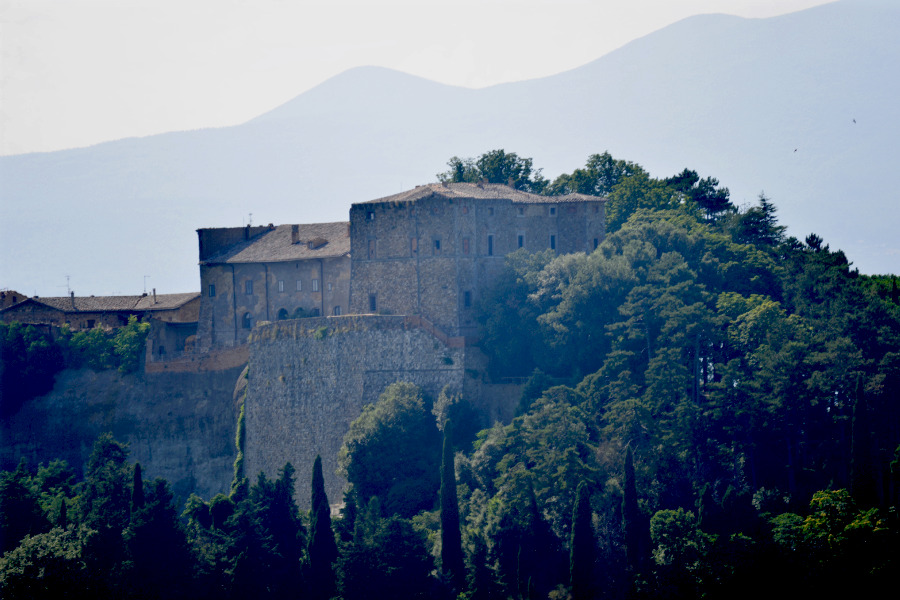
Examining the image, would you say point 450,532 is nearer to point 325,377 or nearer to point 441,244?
point 325,377

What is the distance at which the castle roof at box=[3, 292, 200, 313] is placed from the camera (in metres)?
66.4

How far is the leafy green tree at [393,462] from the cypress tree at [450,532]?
4411mm

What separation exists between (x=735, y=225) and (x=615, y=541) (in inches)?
935

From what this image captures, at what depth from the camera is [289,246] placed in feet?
197

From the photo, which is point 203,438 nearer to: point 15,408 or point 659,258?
point 15,408

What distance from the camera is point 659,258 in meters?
A: 50.6

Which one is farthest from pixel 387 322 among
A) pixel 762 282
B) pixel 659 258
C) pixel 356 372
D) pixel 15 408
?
pixel 15 408

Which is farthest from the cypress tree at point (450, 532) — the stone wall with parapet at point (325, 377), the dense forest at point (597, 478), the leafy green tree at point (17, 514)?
the leafy green tree at point (17, 514)

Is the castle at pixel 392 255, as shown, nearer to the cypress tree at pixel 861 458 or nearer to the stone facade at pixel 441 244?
the stone facade at pixel 441 244

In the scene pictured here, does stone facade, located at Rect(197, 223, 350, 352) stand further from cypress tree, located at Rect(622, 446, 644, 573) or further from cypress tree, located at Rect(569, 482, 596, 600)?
cypress tree, located at Rect(622, 446, 644, 573)

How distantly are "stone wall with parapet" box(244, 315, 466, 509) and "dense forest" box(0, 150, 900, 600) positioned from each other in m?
1.58

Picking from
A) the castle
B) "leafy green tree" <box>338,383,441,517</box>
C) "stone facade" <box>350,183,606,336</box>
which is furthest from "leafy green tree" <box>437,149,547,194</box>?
"leafy green tree" <box>338,383,441,517</box>

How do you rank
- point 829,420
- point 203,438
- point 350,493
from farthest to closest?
point 203,438, point 350,493, point 829,420

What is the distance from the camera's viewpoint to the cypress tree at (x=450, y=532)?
133ft
